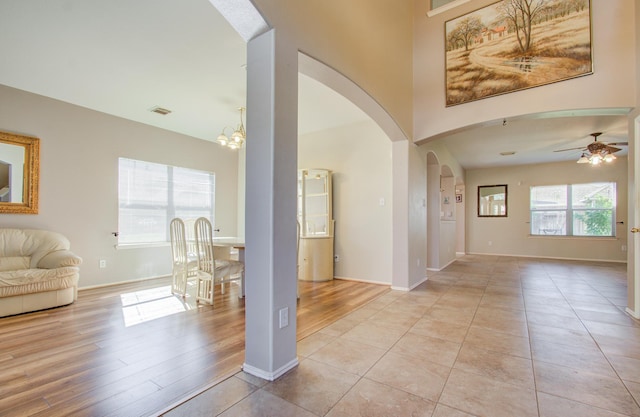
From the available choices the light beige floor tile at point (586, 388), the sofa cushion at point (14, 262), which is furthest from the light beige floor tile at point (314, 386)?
the sofa cushion at point (14, 262)

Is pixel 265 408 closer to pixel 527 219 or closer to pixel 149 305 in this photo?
pixel 149 305

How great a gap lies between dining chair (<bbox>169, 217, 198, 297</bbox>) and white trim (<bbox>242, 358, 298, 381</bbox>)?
7.09 feet

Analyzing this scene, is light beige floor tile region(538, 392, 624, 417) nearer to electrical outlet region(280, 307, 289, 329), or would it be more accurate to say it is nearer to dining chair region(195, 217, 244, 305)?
electrical outlet region(280, 307, 289, 329)

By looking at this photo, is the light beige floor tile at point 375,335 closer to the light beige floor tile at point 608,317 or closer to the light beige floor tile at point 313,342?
the light beige floor tile at point 313,342

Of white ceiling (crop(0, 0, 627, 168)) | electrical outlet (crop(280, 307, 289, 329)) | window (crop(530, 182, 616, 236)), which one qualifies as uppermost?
white ceiling (crop(0, 0, 627, 168))

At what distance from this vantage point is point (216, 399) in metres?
1.57

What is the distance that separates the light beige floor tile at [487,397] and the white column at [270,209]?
99 centimetres

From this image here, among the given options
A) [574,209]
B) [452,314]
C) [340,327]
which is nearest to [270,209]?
[340,327]

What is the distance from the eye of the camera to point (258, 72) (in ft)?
6.11

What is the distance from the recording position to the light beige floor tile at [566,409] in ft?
4.81

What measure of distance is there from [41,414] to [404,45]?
4.92 meters

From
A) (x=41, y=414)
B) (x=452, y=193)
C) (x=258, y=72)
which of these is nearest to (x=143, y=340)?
(x=41, y=414)

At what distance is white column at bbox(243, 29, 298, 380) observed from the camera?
1782 millimetres

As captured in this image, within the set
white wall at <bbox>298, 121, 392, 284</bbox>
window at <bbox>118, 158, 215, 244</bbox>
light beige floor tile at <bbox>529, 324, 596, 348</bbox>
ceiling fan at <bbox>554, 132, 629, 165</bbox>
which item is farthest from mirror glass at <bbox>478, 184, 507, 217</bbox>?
window at <bbox>118, 158, 215, 244</bbox>
